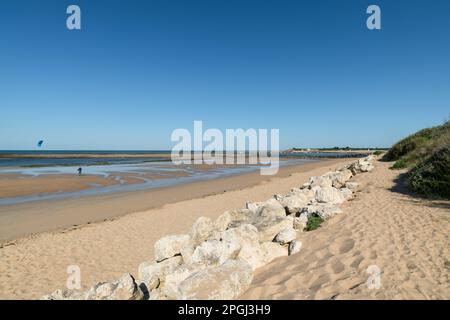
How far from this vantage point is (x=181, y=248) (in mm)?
5801

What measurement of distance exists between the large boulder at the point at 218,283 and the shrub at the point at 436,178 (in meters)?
8.02

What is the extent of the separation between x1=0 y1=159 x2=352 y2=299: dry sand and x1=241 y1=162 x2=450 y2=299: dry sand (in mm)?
4167

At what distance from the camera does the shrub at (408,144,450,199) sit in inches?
348

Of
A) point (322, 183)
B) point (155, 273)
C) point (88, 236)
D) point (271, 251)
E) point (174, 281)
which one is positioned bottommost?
point (88, 236)

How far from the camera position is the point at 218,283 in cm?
380

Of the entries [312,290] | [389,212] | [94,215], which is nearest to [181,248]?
[312,290]

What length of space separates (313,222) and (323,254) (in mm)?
2030

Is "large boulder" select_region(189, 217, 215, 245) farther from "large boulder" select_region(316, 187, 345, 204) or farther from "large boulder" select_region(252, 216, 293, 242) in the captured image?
"large boulder" select_region(316, 187, 345, 204)

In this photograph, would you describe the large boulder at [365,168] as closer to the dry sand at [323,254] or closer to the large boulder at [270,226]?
the dry sand at [323,254]

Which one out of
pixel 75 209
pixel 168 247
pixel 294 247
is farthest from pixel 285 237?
pixel 75 209

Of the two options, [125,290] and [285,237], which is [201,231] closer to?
[285,237]

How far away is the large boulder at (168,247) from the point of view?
5.67m
